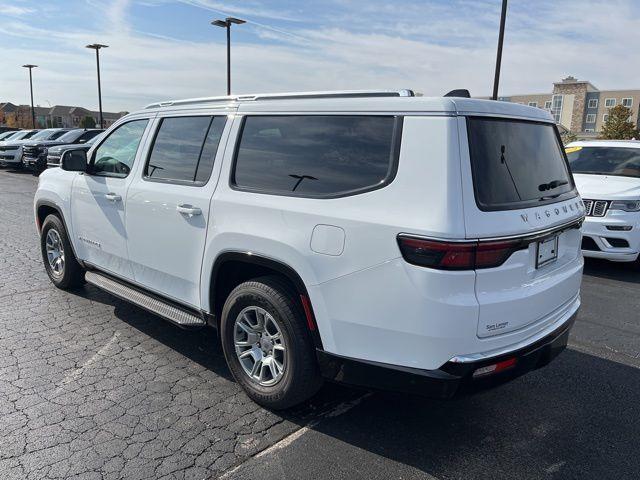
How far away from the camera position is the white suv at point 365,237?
7.89 feet

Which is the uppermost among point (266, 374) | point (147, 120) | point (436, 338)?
point (147, 120)

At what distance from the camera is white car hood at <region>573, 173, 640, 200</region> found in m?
6.55

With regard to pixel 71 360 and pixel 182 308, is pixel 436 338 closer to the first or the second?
pixel 182 308

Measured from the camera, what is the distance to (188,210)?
3.45m

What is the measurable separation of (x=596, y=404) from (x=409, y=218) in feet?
6.97

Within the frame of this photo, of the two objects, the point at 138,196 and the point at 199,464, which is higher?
the point at 138,196

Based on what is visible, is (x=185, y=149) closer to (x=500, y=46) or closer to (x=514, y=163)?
(x=514, y=163)

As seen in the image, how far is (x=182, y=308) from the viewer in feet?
12.3

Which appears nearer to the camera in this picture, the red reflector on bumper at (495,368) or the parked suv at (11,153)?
the red reflector on bumper at (495,368)

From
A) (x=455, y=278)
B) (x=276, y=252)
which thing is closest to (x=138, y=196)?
(x=276, y=252)

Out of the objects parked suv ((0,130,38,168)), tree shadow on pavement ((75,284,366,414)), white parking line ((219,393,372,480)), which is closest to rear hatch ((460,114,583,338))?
tree shadow on pavement ((75,284,366,414))

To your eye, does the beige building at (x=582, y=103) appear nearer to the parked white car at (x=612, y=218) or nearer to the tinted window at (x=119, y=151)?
the parked white car at (x=612, y=218)

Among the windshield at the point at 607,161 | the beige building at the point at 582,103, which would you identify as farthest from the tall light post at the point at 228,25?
the beige building at the point at 582,103

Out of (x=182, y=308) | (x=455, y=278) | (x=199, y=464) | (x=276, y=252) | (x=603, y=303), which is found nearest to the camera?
(x=455, y=278)
